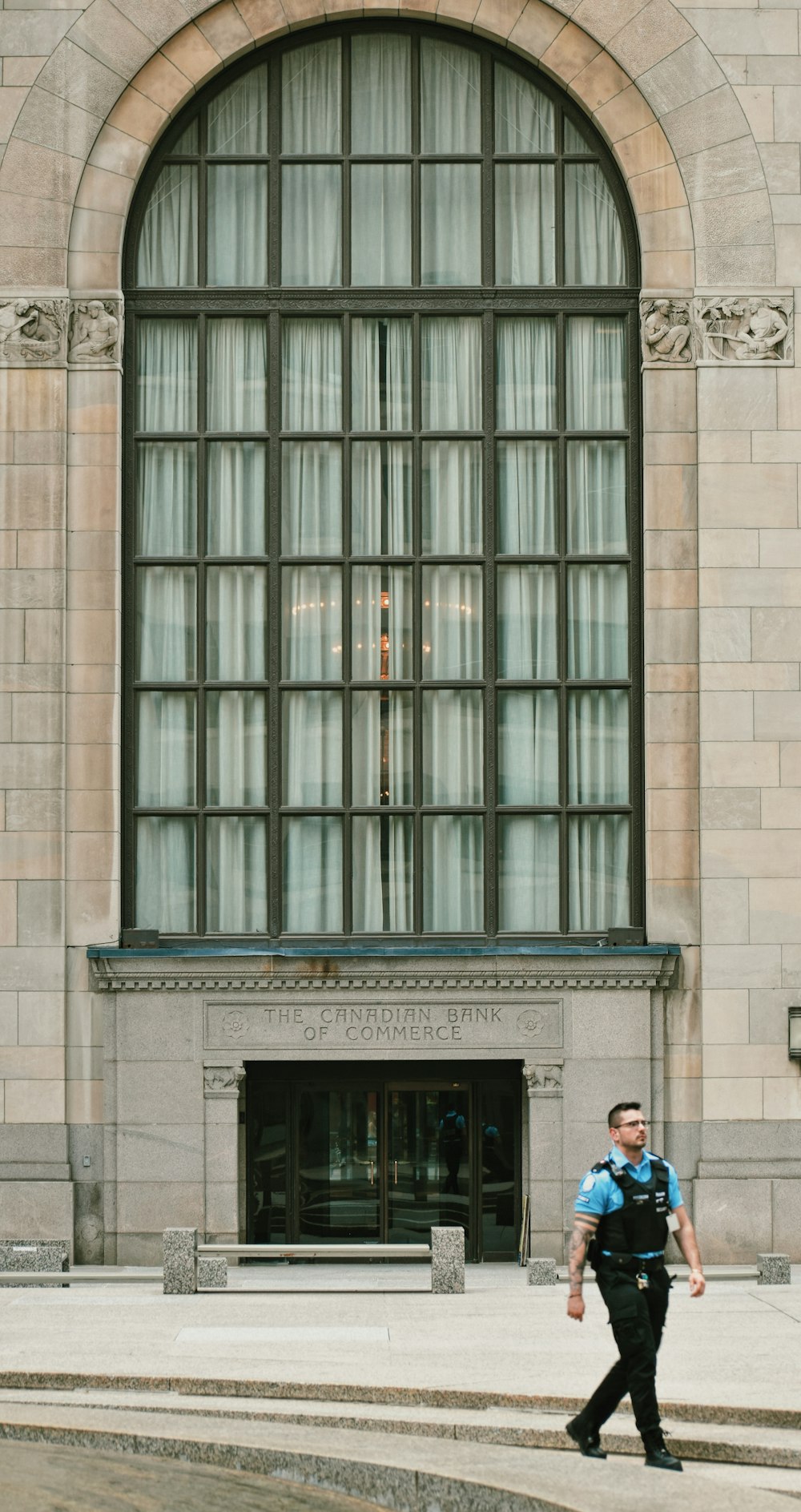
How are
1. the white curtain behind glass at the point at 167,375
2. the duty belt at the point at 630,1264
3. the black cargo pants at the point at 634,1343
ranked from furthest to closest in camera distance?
the white curtain behind glass at the point at 167,375, the duty belt at the point at 630,1264, the black cargo pants at the point at 634,1343

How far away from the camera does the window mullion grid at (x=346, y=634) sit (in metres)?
23.4

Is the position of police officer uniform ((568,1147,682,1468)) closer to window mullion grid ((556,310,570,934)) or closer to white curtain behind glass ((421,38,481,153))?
window mullion grid ((556,310,570,934))

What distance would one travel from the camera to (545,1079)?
22.8 meters

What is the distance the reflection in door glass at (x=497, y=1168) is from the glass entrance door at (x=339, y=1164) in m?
1.33

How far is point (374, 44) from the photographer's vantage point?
24.0 meters

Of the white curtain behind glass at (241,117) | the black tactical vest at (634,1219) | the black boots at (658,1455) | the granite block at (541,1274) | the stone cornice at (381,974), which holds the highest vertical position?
the white curtain behind glass at (241,117)

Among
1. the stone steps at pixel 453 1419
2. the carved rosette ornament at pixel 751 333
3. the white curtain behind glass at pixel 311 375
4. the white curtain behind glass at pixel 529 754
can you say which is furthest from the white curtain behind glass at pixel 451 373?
the stone steps at pixel 453 1419

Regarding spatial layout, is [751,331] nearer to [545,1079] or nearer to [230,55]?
[230,55]

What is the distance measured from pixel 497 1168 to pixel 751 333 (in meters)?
10.8

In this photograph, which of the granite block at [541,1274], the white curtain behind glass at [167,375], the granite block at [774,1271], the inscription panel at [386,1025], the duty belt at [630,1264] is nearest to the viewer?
the duty belt at [630,1264]

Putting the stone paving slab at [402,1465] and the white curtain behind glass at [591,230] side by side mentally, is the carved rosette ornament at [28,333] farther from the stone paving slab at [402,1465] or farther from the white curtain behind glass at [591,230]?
the stone paving slab at [402,1465]

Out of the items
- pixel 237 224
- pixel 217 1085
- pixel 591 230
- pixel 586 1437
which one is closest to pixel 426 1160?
pixel 217 1085

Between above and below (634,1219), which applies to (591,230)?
above

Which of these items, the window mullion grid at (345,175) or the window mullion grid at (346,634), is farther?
the window mullion grid at (345,175)
